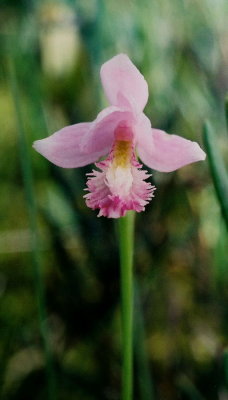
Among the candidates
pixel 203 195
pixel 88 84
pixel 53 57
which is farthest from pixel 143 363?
pixel 53 57

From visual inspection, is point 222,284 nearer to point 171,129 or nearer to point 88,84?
point 171,129

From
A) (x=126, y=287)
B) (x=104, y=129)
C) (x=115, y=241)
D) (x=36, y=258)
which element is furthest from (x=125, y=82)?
(x=115, y=241)

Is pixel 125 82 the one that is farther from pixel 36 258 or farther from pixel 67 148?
pixel 36 258

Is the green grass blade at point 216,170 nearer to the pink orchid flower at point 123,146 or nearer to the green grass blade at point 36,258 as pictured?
the pink orchid flower at point 123,146

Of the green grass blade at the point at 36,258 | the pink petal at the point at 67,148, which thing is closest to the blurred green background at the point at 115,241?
the green grass blade at the point at 36,258

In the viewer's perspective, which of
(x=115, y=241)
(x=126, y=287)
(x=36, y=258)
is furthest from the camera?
(x=115, y=241)

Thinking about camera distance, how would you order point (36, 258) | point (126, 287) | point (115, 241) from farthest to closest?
point (115, 241) < point (36, 258) < point (126, 287)
